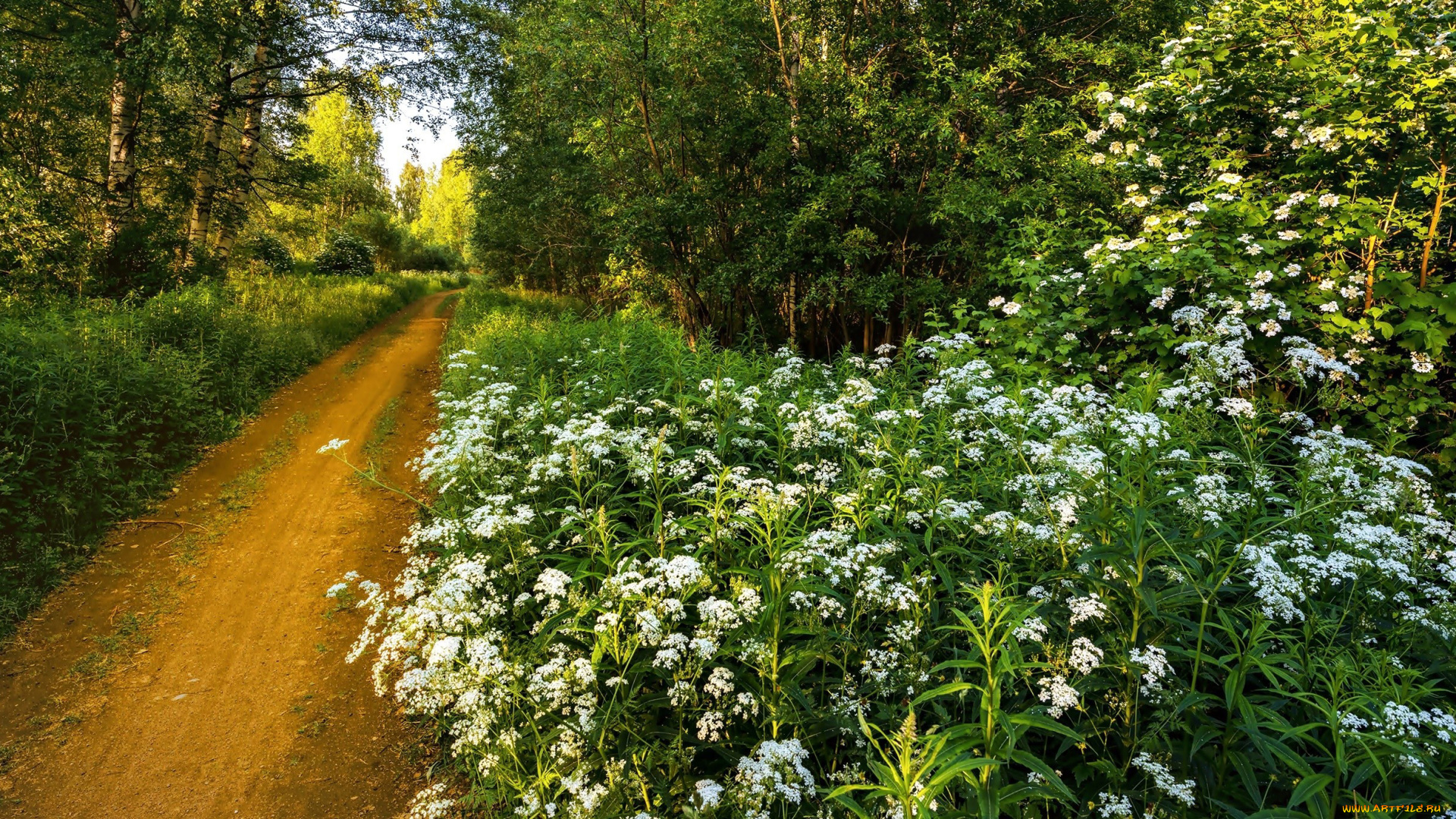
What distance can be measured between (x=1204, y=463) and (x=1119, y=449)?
0.73m

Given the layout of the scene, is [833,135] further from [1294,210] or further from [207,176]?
[207,176]

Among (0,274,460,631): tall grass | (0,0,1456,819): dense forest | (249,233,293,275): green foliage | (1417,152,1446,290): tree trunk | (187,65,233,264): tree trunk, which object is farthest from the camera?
(249,233,293,275): green foliage

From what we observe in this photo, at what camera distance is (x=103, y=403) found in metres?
6.96

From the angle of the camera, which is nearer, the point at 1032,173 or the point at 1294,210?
the point at 1294,210

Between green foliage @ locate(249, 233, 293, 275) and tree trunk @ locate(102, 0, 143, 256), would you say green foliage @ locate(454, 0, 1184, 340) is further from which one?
green foliage @ locate(249, 233, 293, 275)

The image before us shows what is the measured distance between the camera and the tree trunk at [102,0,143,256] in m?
10.3

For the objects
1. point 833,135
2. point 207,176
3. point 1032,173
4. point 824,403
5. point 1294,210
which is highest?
point 833,135

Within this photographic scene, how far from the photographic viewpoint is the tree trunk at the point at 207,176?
11938 mm

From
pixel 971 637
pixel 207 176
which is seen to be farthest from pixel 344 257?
pixel 971 637

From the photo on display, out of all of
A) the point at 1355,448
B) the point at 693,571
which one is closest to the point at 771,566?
the point at 693,571

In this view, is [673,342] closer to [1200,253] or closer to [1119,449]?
[1119,449]

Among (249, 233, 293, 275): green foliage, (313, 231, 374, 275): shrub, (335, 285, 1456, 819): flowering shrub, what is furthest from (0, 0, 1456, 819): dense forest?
(313, 231, 374, 275): shrub

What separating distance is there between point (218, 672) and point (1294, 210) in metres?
10.7

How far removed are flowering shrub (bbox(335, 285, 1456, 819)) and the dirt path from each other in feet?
2.16
